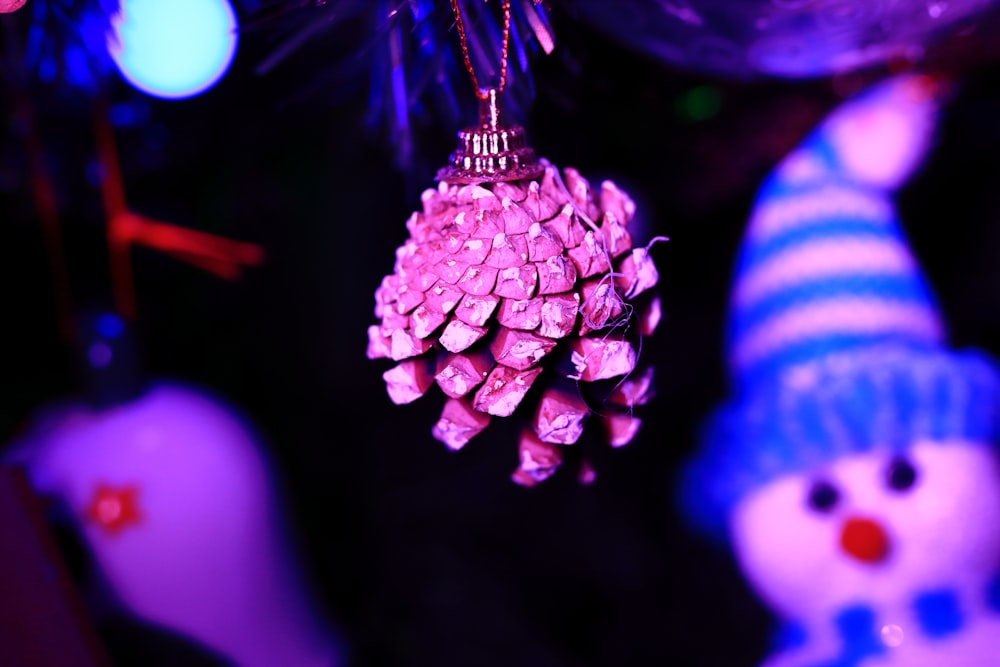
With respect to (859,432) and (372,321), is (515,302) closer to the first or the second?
(859,432)

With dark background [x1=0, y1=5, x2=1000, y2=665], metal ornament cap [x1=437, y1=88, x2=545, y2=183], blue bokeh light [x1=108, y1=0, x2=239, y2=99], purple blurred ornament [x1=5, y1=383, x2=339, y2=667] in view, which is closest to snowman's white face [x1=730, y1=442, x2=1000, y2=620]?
dark background [x1=0, y1=5, x2=1000, y2=665]

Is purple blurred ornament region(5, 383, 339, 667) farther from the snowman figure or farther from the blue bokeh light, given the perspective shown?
the snowman figure

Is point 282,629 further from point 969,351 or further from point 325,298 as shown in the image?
point 969,351

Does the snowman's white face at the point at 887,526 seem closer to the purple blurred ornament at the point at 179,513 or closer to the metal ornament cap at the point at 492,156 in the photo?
the metal ornament cap at the point at 492,156

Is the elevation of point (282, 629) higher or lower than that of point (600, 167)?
lower

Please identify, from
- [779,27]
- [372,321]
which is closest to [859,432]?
[779,27]

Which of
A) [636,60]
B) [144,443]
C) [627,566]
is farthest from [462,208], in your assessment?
[627,566]

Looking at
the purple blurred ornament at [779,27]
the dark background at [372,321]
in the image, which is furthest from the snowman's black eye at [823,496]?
the purple blurred ornament at [779,27]
